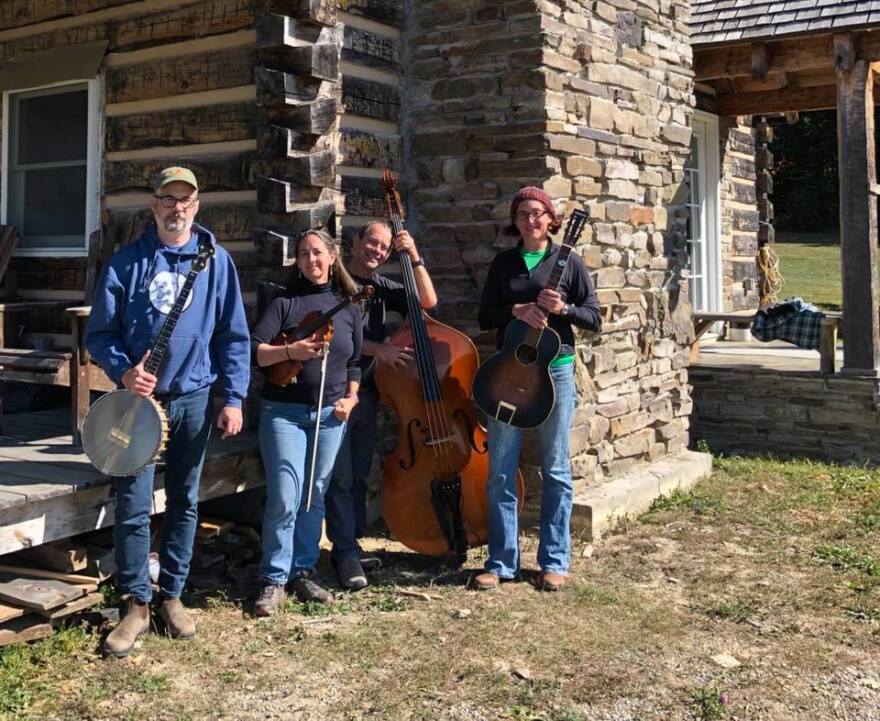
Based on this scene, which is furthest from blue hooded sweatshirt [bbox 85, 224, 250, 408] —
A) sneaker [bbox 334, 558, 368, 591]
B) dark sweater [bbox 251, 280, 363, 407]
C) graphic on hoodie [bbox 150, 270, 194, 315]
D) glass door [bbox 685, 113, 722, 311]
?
glass door [bbox 685, 113, 722, 311]

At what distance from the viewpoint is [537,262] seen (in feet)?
16.0

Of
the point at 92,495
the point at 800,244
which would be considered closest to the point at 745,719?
the point at 92,495

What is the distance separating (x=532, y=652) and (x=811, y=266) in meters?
21.0

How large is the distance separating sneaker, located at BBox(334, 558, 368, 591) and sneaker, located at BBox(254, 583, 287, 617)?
40 centimetres

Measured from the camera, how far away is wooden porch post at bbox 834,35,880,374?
7.82 meters

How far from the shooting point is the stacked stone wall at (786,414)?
7914 millimetres

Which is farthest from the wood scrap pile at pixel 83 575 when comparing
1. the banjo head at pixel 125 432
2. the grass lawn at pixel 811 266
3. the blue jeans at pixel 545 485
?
the grass lawn at pixel 811 266

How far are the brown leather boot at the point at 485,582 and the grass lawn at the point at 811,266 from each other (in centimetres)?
1403

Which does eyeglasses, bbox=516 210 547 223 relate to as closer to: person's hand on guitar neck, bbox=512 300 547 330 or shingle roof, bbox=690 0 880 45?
person's hand on guitar neck, bbox=512 300 547 330

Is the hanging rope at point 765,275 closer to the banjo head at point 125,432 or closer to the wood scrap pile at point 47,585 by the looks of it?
the wood scrap pile at point 47,585

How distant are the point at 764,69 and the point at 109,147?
5.55m

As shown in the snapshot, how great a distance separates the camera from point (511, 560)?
4887 mm

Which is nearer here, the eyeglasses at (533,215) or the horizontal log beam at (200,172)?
the eyeglasses at (533,215)

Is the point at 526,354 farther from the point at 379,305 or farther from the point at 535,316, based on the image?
the point at 379,305
